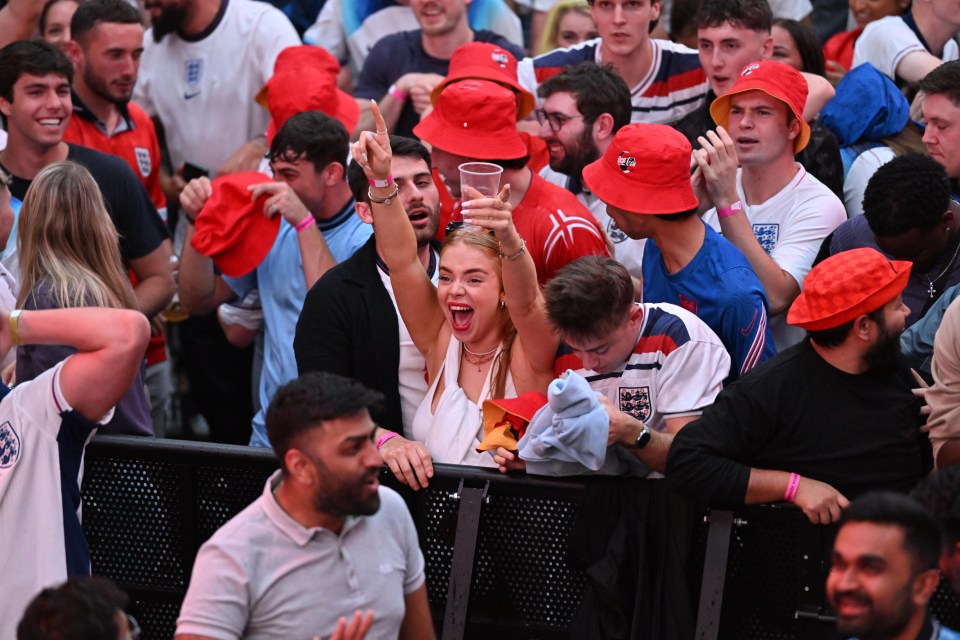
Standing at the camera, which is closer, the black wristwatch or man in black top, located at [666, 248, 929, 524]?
man in black top, located at [666, 248, 929, 524]

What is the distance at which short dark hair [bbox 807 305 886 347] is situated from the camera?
4039 mm

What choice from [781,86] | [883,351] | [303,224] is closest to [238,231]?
[303,224]

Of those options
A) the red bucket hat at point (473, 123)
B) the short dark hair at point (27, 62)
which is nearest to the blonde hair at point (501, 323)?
the red bucket hat at point (473, 123)

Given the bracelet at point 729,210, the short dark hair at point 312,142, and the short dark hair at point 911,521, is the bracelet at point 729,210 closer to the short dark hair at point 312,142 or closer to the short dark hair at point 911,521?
the short dark hair at point 312,142

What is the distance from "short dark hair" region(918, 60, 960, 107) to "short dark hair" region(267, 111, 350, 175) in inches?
93.5

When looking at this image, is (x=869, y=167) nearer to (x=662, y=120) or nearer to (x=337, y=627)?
(x=662, y=120)

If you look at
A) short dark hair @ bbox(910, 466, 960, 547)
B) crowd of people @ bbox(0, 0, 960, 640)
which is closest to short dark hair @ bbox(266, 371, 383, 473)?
crowd of people @ bbox(0, 0, 960, 640)

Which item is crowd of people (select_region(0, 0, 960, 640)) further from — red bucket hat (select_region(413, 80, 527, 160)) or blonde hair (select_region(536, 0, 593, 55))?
blonde hair (select_region(536, 0, 593, 55))

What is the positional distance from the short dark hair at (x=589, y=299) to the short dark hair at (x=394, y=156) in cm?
125

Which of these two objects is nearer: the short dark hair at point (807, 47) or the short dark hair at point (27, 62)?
the short dark hair at point (27, 62)

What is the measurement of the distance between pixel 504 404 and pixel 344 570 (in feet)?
3.42

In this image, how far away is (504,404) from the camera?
441 cm

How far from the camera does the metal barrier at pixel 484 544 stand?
163 inches

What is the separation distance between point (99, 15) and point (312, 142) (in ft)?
5.77
